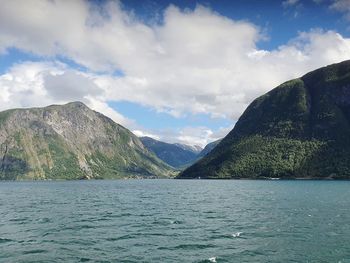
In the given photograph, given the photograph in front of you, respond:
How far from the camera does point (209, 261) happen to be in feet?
169

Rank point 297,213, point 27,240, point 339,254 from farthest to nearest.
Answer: point 297,213 → point 27,240 → point 339,254

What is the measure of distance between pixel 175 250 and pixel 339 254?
72.6 ft

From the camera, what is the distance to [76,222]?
86.9 meters

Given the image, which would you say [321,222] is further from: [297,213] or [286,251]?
[286,251]

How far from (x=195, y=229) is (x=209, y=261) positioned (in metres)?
23.9

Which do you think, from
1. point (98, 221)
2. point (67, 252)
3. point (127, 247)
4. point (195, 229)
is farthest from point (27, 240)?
point (195, 229)

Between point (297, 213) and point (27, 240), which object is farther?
point (297, 213)

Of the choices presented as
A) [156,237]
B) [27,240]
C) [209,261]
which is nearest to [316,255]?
[209,261]

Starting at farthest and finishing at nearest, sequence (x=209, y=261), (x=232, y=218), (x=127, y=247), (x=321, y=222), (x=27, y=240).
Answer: (x=232, y=218) → (x=321, y=222) → (x=27, y=240) → (x=127, y=247) → (x=209, y=261)

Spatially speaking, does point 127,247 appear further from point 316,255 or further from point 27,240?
A: point 316,255

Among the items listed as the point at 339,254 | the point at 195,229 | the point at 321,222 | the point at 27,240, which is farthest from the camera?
the point at 321,222

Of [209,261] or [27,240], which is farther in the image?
[27,240]

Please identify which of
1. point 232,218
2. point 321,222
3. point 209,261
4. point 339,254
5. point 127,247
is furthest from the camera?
point 232,218

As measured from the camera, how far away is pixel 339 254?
55094 millimetres
